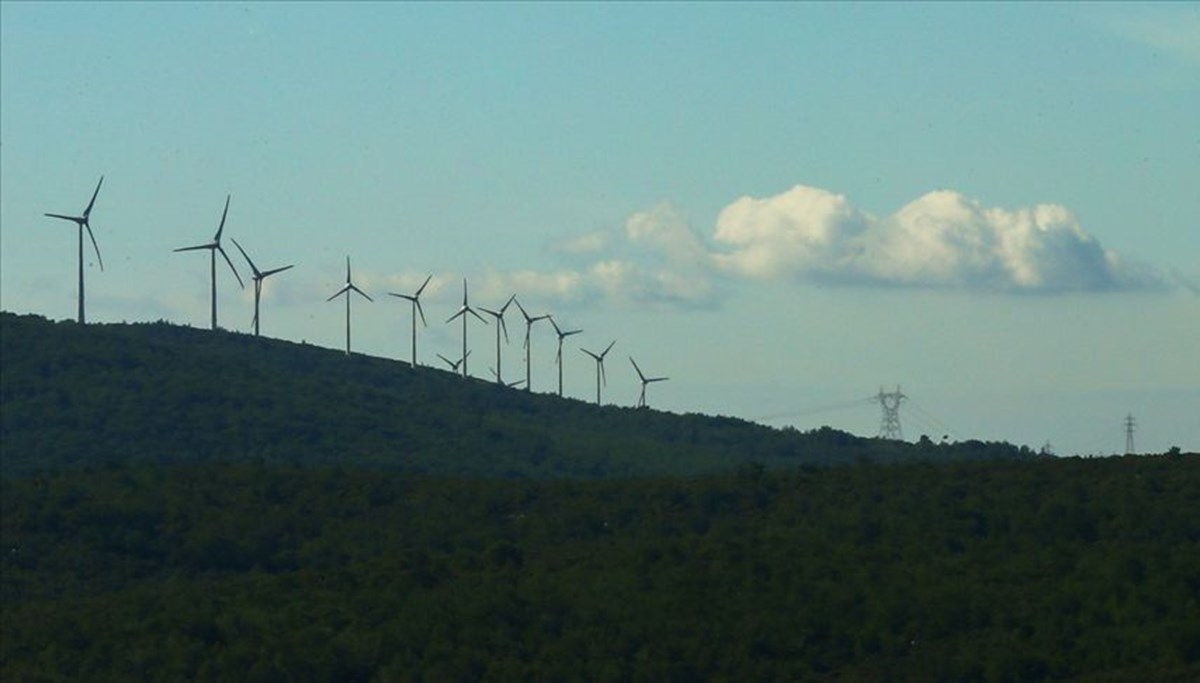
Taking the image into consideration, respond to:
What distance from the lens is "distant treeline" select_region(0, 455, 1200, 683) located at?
9150 centimetres

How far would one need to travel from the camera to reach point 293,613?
106250 millimetres

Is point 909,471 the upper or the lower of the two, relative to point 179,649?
upper

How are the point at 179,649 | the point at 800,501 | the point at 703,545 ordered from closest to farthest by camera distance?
the point at 179,649
the point at 703,545
the point at 800,501

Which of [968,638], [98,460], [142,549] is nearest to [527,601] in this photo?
[968,638]

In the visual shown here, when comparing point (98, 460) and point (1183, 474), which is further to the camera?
point (98, 460)

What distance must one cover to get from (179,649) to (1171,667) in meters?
40.1

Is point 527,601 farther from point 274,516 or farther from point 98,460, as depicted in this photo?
point 98,460

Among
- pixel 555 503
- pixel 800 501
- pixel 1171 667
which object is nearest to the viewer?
pixel 1171 667

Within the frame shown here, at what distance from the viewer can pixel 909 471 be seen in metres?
130

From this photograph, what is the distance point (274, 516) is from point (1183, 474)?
5347 cm

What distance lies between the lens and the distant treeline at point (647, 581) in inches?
3602

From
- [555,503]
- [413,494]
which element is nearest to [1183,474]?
[555,503]

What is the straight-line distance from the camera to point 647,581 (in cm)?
10331

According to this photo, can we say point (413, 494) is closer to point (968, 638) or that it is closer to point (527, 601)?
point (527, 601)
